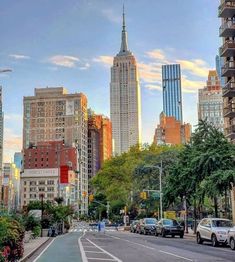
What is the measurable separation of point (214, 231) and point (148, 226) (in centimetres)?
2296

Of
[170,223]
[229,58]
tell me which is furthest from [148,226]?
[229,58]

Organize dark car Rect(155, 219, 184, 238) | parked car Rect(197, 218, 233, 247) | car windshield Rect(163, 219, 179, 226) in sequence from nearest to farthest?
parked car Rect(197, 218, 233, 247) → dark car Rect(155, 219, 184, 238) → car windshield Rect(163, 219, 179, 226)

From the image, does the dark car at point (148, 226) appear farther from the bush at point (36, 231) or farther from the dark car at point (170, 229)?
the bush at point (36, 231)

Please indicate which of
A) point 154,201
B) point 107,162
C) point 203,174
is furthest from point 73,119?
point 203,174

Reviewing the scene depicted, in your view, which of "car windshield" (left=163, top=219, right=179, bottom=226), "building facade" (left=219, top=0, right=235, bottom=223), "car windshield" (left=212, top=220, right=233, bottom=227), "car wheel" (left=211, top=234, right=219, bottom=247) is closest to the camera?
"car wheel" (left=211, top=234, right=219, bottom=247)

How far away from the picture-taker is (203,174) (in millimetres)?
40625

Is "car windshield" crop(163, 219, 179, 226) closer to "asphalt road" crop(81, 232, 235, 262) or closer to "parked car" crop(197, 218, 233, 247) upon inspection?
"parked car" crop(197, 218, 233, 247)

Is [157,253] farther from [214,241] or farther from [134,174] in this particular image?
→ [134,174]

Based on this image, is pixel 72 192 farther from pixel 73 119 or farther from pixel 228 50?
pixel 228 50

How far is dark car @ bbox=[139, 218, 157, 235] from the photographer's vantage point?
51.2 metres

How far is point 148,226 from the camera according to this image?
51.9 m

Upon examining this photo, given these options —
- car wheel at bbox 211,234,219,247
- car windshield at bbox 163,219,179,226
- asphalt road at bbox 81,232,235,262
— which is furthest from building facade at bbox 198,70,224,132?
asphalt road at bbox 81,232,235,262

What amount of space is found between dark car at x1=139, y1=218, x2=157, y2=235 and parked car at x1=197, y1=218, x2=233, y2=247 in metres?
19.3

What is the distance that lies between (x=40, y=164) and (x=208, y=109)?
204 ft
